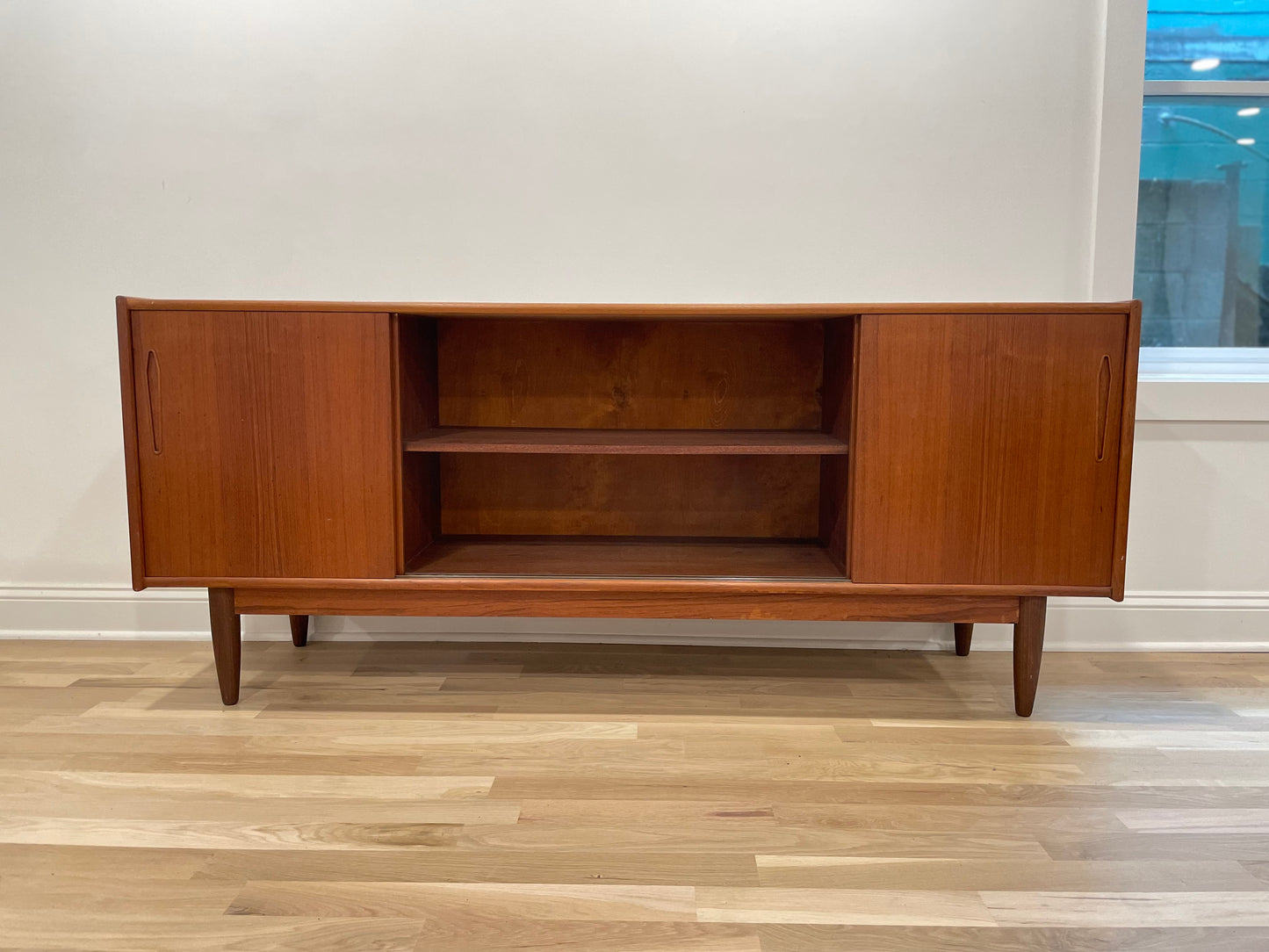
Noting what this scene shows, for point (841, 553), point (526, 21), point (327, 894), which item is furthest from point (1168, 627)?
point (526, 21)

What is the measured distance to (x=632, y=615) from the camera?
1713 mm

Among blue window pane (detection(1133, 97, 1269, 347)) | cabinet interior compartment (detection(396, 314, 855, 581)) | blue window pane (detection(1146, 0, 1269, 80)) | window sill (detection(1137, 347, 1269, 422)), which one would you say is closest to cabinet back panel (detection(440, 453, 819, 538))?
cabinet interior compartment (detection(396, 314, 855, 581))

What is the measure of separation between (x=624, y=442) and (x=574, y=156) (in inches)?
30.8

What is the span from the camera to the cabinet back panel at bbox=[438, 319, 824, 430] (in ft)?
6.75

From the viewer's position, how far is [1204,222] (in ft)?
7.47

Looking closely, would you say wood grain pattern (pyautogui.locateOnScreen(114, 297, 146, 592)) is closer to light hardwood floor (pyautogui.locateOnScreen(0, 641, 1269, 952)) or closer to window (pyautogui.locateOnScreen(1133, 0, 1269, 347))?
light hardwood floor (pyautogui.locateOnScreen(0, 641, 1269, 952))

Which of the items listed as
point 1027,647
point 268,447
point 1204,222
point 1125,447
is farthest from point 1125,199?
point 268,447

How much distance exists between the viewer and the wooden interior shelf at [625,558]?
1751 mm

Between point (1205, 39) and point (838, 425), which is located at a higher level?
point (1205, 39)

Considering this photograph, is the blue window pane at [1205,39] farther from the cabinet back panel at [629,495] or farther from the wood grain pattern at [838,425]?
the cabinet back panel at [629,495]

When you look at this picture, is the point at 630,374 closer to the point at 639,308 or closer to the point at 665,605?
the point at 639,308

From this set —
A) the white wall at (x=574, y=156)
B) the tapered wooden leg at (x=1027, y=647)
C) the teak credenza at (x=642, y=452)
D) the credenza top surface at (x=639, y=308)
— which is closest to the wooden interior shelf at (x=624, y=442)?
the teak credenza at (x=642, y=452)

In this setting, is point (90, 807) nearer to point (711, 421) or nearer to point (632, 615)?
point (632, 615)

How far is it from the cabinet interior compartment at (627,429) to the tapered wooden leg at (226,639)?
41cm
